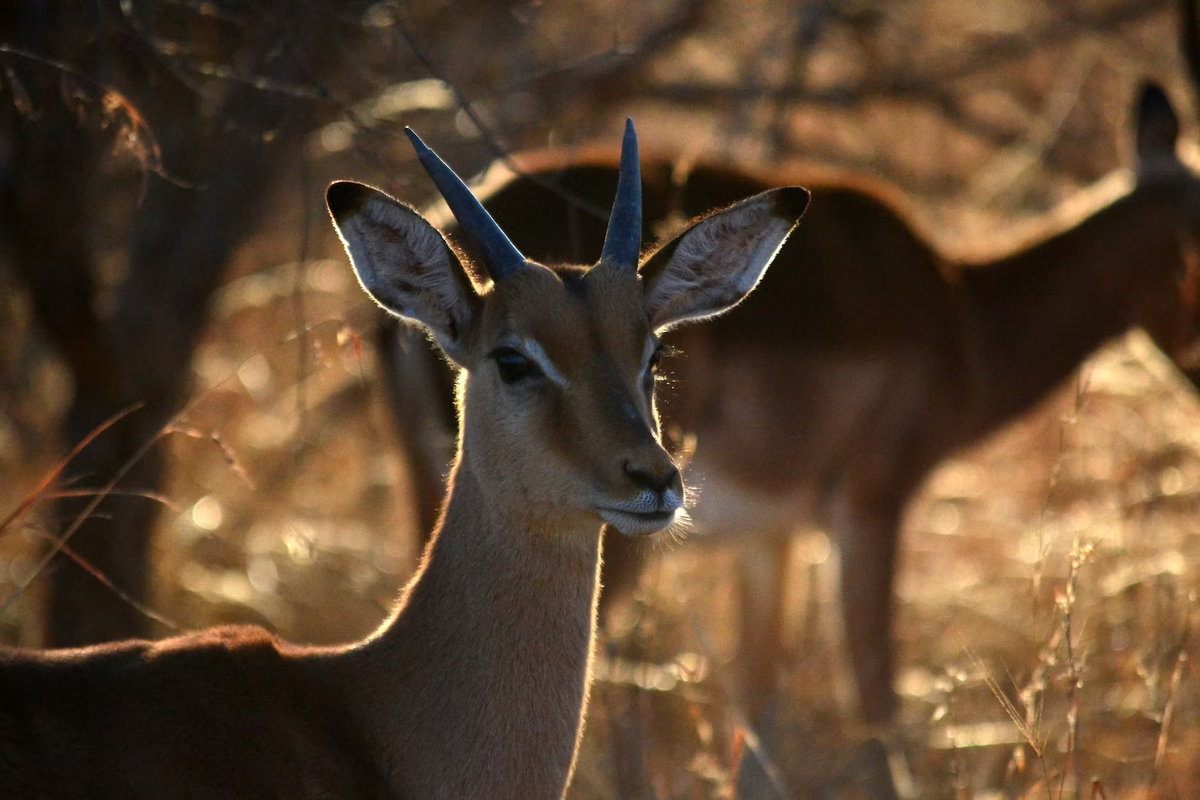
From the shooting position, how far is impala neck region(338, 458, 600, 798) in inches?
127

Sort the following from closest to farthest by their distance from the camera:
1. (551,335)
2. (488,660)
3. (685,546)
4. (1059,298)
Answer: (488,660) < (551,335) < (685,546) < (1059,298)

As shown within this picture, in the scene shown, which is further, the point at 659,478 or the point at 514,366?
the point at 514,366

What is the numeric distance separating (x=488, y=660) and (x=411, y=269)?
992mm

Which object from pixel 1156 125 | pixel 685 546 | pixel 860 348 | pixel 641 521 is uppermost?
pixel 1156 125

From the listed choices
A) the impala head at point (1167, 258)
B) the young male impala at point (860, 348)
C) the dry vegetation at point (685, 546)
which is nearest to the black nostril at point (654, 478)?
the dry vegetation at point (685, 546)

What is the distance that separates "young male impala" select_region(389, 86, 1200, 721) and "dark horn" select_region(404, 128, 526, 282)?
1844mm

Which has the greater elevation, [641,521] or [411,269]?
[411,269]

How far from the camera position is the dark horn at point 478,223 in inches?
133

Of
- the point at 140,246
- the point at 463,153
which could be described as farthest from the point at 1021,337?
the point at 140,246

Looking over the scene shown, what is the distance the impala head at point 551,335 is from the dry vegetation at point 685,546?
685 mm


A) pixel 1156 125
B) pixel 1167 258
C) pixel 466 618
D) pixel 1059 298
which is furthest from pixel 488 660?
pixel 1156 125

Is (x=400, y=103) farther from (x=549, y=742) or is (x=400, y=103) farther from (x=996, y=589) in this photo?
(x=996, y=589)

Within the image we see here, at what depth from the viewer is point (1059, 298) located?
6852mm

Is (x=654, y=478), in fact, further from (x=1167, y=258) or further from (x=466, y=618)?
(x=1167, y=258)
